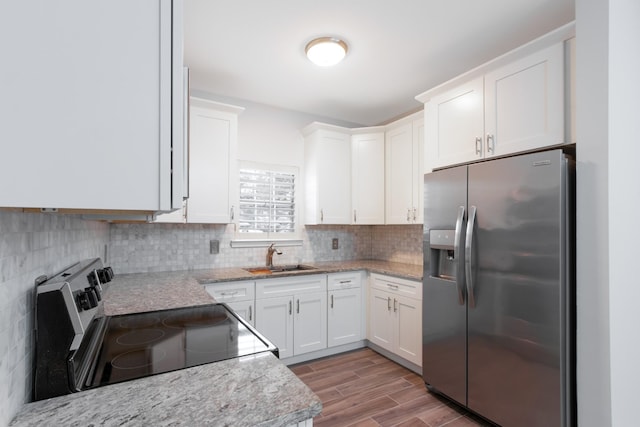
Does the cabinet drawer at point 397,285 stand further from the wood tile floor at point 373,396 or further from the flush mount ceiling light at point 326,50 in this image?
the flush mount ceiling light at point 326,50

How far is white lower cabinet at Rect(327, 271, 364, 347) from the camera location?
3.17 m

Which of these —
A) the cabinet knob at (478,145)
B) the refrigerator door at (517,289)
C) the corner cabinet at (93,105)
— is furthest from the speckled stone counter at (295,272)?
the corner cabinet at (93,105)

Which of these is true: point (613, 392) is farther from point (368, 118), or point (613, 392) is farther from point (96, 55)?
point (368, 118)

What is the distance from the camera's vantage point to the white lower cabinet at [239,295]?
266 cm

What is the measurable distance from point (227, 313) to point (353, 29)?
1961mm

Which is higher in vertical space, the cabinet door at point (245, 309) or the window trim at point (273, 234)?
the window trim at point (273, 234)

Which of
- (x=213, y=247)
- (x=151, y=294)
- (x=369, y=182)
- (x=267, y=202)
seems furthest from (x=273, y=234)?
(x=151, y=294)

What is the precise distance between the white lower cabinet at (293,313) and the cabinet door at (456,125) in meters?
1.57

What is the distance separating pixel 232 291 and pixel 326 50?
6.70 feet

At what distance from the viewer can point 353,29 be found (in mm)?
2172

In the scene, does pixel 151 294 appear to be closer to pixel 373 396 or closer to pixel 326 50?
pixel 373 396

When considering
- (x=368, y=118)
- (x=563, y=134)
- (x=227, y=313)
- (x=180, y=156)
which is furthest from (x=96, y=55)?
(x=368, y=118)

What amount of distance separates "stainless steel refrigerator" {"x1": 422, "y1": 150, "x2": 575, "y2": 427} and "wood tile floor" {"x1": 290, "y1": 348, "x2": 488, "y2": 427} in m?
0.14

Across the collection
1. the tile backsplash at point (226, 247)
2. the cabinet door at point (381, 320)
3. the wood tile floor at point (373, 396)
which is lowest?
the wood tile floor at point (373, 396)
